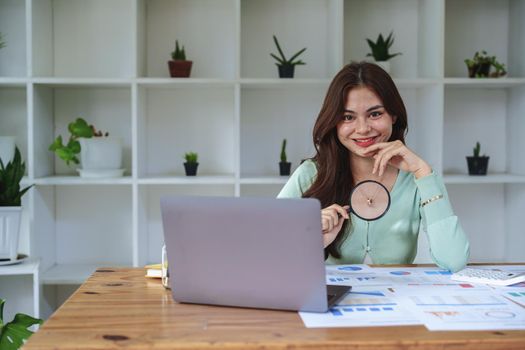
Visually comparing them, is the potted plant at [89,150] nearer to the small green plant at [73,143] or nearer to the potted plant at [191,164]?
the small green plant at [73,143]

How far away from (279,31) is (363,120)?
1403mm

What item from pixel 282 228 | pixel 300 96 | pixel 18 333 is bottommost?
pixel 18 333

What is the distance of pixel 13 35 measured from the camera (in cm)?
338

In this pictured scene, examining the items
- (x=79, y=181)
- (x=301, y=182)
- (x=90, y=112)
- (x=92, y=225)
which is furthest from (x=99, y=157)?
(x=301, y=182)

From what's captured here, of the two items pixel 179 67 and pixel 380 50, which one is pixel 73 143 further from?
pixel 380 50

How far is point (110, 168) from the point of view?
3234 millimetres

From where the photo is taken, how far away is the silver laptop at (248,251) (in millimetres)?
1354

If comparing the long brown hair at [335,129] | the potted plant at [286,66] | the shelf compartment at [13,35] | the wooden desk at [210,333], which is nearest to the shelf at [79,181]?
the shelf compartment at [13,35]

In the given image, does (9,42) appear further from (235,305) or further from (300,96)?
(235,305)

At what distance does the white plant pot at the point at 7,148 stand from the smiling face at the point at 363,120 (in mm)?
1697

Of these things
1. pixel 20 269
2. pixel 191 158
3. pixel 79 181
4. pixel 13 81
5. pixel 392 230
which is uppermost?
pixel 13 81

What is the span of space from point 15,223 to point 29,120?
0.49 meters

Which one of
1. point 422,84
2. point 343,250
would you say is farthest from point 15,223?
point 422,84

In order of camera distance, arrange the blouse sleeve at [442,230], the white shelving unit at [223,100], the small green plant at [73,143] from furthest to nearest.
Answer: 1. the white shelving unit at [223,100]
2. the small green plant at [73,143]
3. the blouse sleeve at [442,230]
